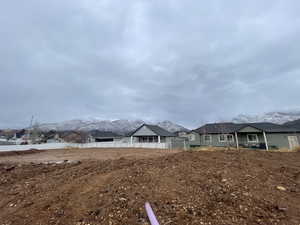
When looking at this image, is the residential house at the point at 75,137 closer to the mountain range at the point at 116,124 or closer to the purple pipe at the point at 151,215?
the purple pipe at the point at 151,215

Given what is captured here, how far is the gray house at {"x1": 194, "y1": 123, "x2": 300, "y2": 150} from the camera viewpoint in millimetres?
18266

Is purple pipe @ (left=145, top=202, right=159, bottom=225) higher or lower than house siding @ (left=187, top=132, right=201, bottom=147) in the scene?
lower

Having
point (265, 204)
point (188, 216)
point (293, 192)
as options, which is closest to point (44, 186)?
point (188, 216)

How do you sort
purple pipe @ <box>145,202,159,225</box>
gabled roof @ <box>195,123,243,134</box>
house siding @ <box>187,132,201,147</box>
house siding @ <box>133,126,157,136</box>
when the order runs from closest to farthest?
purple pipe @ <box>145,202,159,225</box>, gabled roof @ <box>195,123,243,134</box>, house siding @ <box>187,132,201,147</box>, house siding @ <box>133,126,157,136</box>

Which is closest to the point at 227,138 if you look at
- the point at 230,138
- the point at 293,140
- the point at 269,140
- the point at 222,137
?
the point at 230,138

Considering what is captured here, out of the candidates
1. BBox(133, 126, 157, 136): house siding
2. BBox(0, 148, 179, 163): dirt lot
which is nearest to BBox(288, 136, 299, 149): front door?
BBox(0, 148, 179, 163): dirt lot

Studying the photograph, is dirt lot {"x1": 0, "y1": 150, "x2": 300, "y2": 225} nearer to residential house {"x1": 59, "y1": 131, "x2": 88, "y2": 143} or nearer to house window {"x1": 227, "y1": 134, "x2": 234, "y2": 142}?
house window {"x1": 227, "y1": 134, "x2": 234, "y2": 142}

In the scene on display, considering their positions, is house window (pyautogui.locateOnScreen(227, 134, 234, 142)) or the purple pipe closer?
the purple pipe

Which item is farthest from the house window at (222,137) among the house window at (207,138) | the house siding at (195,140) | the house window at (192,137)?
the house window at (192,137)

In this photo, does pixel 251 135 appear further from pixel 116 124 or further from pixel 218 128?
pixel 116 124

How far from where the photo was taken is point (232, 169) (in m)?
3.63

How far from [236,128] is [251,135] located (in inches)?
76.4

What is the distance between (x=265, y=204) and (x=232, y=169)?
1.45 meters

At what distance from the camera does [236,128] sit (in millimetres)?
22016
